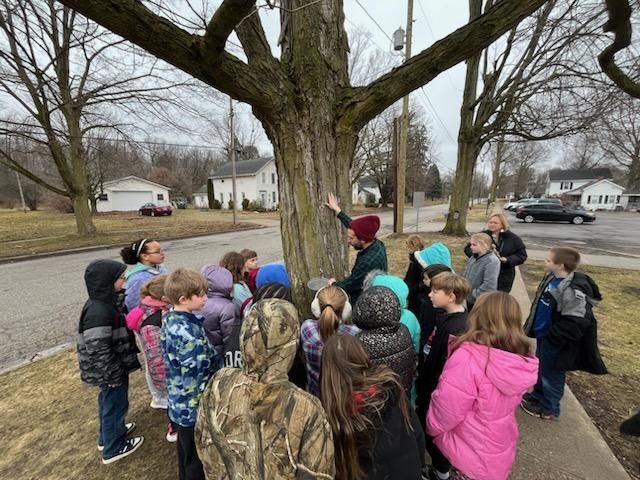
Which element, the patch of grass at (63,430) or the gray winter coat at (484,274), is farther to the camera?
the gray winter coat at (484,274)

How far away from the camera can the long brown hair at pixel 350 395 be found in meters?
1.28

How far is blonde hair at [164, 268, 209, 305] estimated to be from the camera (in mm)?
1766

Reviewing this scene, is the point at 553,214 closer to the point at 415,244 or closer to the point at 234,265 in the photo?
the point at 415,244

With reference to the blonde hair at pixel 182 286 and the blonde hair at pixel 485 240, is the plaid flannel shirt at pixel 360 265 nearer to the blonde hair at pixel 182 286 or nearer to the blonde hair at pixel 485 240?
the blonde hair at pixel 182 286

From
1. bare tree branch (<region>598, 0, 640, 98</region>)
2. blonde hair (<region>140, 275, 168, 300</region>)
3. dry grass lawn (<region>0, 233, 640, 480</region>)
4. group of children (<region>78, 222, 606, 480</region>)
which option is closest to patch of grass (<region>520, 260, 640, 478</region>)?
dry grass lawn (<region>0, 233, 640, 480</region>)

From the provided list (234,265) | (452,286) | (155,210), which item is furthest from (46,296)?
(155,210)

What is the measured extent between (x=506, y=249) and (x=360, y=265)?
265cm

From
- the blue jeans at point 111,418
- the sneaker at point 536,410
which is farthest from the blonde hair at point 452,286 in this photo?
the blue jeans at point 111,418

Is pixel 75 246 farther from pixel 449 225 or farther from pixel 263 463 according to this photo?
pixel 449 225

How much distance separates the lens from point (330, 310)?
182 centimetres

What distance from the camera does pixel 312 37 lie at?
2.30 meters

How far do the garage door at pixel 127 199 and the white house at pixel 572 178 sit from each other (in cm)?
6422

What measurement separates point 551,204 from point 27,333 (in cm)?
2892

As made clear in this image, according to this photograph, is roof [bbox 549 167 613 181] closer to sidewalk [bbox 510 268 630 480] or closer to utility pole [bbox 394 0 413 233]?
utility pole [bbox 394 0 413 233]
